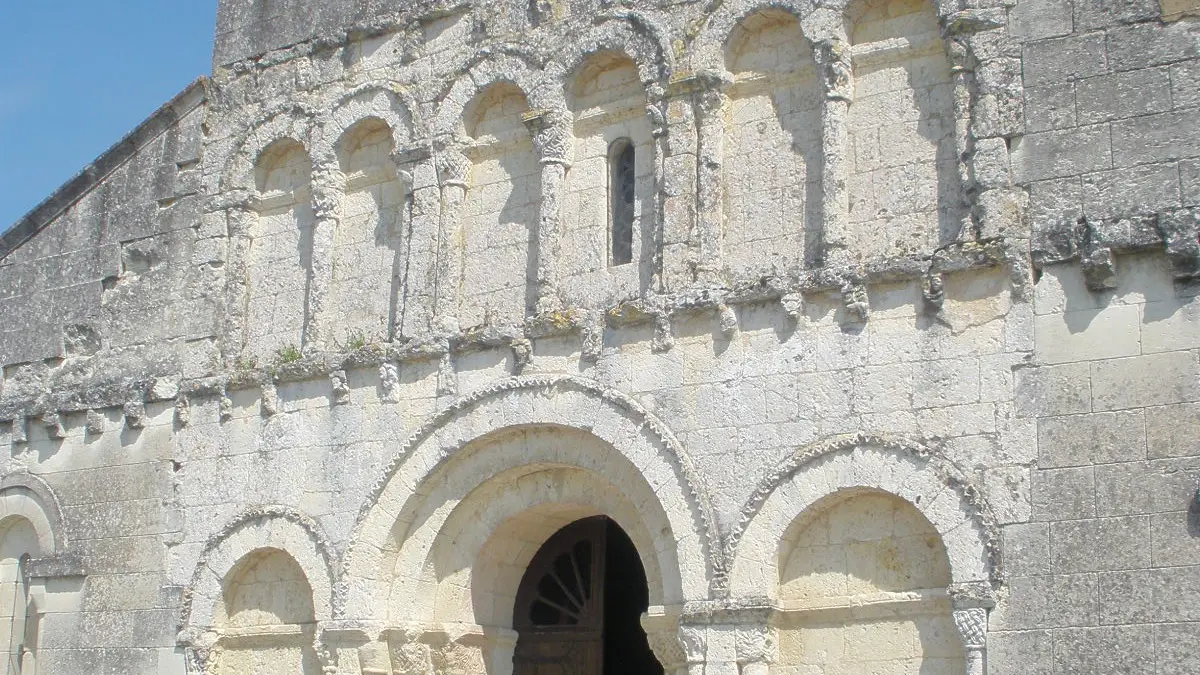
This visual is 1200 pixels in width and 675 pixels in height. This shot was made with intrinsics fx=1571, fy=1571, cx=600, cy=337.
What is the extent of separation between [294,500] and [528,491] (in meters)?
1.77

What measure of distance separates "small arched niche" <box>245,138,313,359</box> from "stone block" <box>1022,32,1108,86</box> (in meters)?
5.58

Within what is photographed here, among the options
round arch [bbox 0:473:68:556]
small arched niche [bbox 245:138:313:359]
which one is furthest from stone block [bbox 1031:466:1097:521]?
round arch [bbox 0:473:68:556]

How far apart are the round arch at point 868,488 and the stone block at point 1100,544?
343mm

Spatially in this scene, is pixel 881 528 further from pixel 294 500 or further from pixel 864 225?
pixel 294 500

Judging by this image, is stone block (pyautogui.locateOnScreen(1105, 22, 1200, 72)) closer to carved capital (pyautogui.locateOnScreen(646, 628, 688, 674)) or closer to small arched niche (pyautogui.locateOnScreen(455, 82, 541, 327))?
small arched niche (pyautogui.locateOnScreen(455, 82, 541, 327))

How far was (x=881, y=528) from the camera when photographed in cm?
923

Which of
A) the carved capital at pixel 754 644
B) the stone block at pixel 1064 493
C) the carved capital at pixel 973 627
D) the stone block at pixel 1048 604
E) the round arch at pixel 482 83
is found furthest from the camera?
the round arch at pixel 482 83

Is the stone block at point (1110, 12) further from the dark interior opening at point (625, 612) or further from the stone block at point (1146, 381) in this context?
the dark interior opening at point (625, 612)

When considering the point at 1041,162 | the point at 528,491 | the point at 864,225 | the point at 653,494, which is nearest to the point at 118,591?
the point at 528,491

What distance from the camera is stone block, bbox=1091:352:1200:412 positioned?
8336 mm

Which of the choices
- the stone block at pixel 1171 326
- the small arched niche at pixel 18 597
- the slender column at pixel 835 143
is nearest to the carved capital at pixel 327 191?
the small arched niche at pixel 18 597

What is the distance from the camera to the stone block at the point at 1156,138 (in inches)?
339

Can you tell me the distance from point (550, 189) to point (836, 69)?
2.16 meters

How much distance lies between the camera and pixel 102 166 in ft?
42.5
